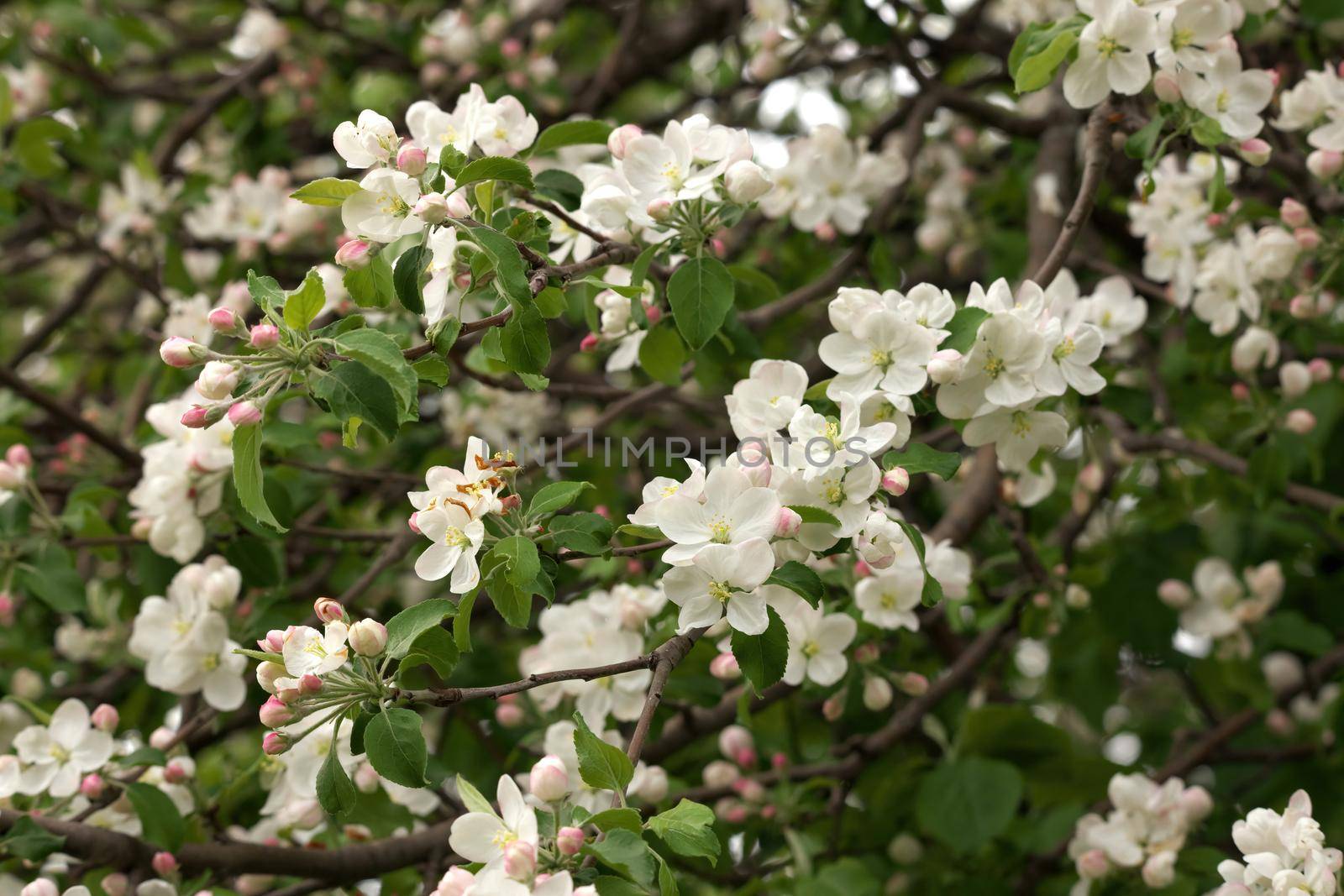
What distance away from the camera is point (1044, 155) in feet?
9.22

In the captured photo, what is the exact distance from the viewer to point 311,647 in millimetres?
1342

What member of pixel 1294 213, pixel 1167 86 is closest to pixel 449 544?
pixel 1167 86

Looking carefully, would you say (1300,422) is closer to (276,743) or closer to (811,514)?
(811,514)

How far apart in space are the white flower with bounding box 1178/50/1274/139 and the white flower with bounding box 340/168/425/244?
3.58ft

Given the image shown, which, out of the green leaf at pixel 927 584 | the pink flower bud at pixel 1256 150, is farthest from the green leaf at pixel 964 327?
the pink flower bud at pixel 1256 150

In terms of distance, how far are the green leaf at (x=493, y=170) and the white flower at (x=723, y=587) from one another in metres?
0.49

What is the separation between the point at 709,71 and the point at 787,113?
26 cm

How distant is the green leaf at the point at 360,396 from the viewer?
1263mm

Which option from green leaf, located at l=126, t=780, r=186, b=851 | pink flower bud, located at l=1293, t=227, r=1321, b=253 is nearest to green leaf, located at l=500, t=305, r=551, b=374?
green leaf, located at l=126, t=780, r=186, b=851

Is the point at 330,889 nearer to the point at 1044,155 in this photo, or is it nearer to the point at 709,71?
the point at 1044,155

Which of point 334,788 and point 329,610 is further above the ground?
point 329,610

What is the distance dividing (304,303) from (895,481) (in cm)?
68

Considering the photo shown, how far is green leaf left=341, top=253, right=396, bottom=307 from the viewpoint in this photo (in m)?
Answer: 1.48

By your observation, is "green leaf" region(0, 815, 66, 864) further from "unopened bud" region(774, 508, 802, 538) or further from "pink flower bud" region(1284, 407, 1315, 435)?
"pink flower bud" region(1284, 407, 1315, 435)
